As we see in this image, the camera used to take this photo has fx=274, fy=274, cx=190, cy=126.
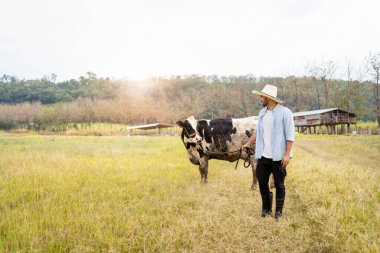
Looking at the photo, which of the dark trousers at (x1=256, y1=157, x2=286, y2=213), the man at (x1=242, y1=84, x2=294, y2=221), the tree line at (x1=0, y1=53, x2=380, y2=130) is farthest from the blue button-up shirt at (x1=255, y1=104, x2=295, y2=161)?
the tree line at (x1=0, y1=53, x2=380, y2=130)

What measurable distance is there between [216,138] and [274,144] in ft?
11.3

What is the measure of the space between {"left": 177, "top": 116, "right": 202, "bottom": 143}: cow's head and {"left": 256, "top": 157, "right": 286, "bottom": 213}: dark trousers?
301 centimetres

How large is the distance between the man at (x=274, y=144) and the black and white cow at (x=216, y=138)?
284cm

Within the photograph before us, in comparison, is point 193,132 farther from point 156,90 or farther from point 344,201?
point 156,90

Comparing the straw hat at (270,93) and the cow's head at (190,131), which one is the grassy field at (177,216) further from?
the straw hat at (270,93)

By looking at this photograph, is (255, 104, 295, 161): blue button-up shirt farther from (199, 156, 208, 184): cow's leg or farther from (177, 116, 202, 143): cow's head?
(199, 156, 208, 184): cow's leg

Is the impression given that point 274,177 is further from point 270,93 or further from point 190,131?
point 190,131

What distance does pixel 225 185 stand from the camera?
818cm

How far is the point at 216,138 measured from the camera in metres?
8.51

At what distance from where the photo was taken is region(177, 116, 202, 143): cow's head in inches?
323

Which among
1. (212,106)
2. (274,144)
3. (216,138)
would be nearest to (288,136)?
(274,144)

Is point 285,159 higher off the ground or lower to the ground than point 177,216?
higher

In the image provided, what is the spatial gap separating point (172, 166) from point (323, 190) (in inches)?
250

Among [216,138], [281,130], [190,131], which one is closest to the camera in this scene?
[281,130]
